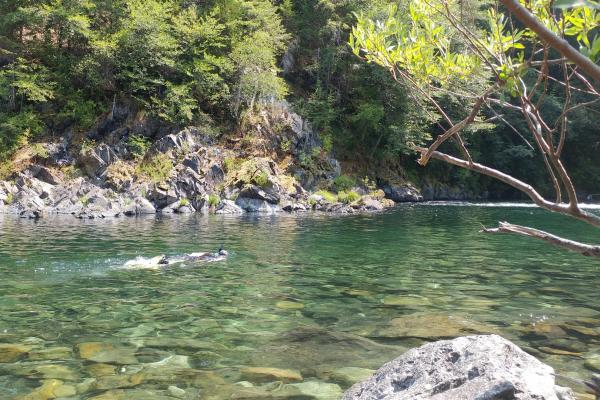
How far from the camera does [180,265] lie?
1126 centimetres

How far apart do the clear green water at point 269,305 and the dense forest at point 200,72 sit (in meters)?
17.8

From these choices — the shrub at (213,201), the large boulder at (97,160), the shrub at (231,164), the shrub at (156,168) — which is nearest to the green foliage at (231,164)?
the shrub at (231,164)

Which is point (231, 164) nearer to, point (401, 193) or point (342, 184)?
point (342, 184)

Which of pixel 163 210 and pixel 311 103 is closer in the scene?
pixel 163 210

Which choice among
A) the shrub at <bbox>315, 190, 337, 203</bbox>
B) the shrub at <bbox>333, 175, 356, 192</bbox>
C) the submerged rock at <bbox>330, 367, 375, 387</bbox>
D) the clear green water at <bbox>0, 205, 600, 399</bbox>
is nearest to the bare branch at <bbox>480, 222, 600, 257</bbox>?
the submerged rock at <bbox>330, 367, 375, 387</bbox>

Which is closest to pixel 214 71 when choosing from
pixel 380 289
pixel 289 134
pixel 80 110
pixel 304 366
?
pixel 289 134

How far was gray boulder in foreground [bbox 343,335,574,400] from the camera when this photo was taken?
3158mm

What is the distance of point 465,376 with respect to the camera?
3.50 m

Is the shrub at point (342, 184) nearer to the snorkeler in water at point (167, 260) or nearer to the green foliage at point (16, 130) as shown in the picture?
the green foliage at point (16, 130)

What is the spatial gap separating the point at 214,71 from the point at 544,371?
33.0 metres

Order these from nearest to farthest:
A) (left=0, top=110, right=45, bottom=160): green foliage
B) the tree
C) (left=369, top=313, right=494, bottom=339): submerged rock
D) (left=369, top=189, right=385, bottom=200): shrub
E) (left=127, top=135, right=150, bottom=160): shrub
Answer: the tree
(left=369, top=313, right=494, bottom=339): submerged rock
(left=0, top=110, right=45, bottom=160): green foliage
(left=127, top=135, right=150, bottom=160): shrub
(left=369, top=189, right=385, bottom=200): shrub

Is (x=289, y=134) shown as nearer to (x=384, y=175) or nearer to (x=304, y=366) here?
(x=384, y=175)

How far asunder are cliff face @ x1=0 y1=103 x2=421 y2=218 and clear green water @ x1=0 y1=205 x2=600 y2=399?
1113cm

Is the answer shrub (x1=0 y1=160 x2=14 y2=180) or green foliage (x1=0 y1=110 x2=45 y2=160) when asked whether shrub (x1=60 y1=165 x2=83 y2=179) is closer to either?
shrub (x1=0 y1=160 x2=14 y2=180)
